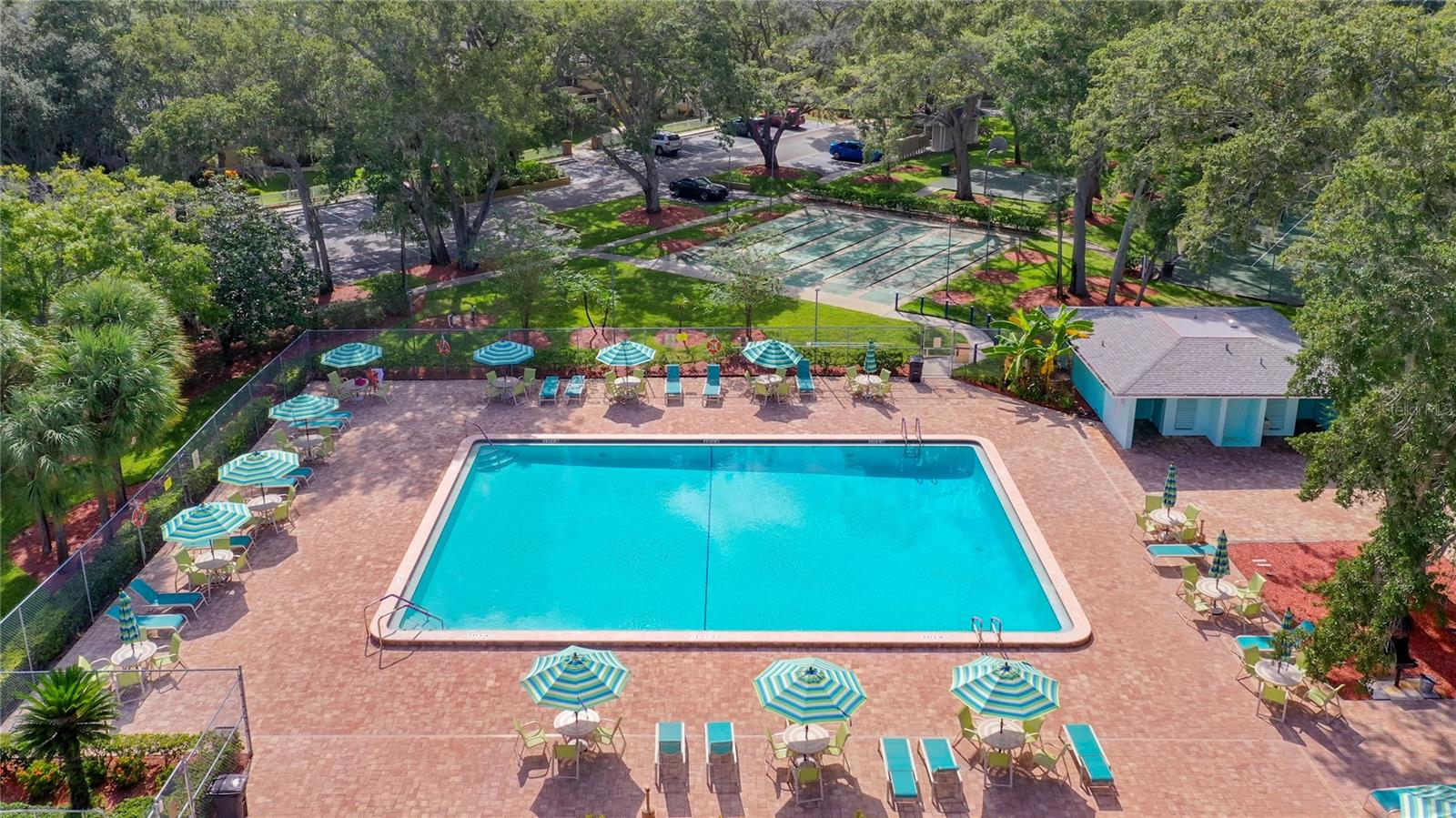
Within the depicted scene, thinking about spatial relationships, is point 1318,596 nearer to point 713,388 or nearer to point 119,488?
point 713,388

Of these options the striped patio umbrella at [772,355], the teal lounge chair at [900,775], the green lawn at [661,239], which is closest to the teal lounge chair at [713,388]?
the striped patio umbrella at [772,355]

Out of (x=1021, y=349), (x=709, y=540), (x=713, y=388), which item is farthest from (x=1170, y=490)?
(x=713, y=388)

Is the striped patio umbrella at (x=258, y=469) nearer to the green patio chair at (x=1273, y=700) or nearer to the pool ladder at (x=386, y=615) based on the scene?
the pool ladder at (x=386, y=615)

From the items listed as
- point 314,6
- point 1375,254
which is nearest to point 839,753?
point 1375,254

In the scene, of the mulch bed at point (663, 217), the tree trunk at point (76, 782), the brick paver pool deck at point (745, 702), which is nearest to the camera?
the tree trunk at point (76, 782)

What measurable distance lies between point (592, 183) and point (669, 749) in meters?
48.8

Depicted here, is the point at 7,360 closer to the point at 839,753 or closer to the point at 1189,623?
the point at 839,753

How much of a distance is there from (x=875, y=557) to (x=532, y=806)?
11.8m

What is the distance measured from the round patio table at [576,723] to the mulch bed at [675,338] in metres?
19.5

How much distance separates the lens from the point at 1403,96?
2844 centimetres

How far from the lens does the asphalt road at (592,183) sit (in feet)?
163

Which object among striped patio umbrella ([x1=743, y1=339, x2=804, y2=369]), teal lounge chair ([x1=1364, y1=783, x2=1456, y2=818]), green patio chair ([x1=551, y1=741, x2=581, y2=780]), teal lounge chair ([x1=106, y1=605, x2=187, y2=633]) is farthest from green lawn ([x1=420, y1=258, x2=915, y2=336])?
teal lounge chair ([x1=1364, y1=783, x2=1456, y2=818])

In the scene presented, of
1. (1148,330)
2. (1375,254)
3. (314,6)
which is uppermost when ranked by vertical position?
(314,6)

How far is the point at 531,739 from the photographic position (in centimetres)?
1933
